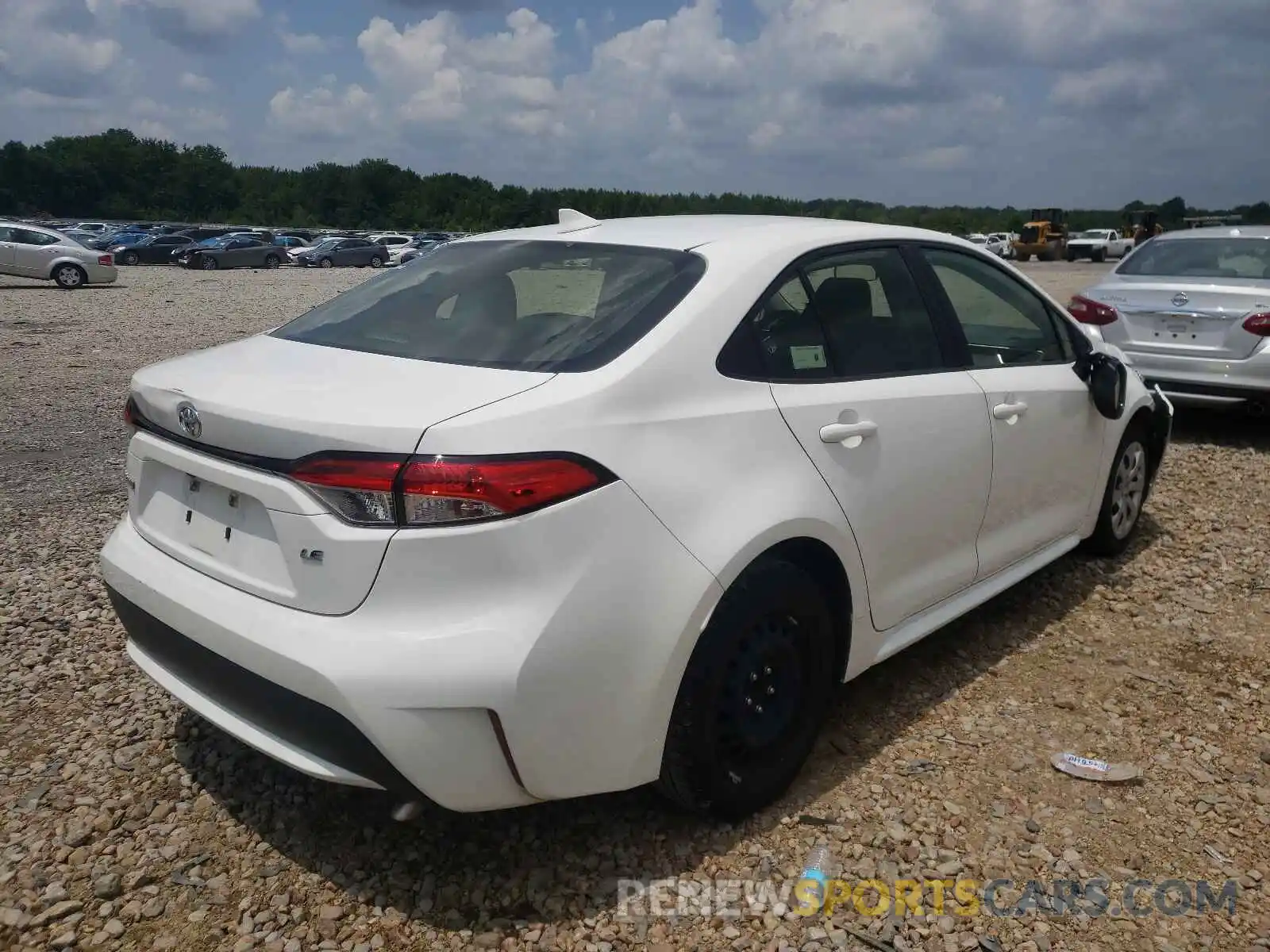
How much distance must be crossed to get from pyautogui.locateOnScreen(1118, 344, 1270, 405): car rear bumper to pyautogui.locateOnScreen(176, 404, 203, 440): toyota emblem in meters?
6.18

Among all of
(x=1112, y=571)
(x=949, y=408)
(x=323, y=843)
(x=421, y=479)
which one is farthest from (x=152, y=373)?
(x=1112, y=571)

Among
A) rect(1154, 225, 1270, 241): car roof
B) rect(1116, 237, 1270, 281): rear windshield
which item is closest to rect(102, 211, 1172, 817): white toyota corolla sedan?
rect(1116, 237, 1270, 281): rear windshield

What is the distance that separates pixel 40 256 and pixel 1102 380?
24.4 meters

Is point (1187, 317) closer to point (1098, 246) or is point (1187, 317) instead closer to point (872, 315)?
point (872, 315)

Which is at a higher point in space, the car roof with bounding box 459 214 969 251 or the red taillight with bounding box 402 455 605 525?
the car roof with bounding box 459 214 969 251

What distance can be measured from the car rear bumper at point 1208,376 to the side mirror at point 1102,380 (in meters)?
2.87

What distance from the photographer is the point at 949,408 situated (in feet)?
11.0

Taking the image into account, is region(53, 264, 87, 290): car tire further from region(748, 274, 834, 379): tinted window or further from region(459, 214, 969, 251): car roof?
region(748, 274, 834, 379): tinted window

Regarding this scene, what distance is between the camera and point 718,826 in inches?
111

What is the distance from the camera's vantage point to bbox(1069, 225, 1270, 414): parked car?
7004 millimetres

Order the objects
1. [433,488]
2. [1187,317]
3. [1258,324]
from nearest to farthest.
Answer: [433,488]
[1258,324]
[1187,317]

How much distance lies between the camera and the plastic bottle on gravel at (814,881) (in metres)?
2.55

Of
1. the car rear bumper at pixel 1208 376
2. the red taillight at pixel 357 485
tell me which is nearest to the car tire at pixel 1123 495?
the car rear bumper at pixel 1208 376

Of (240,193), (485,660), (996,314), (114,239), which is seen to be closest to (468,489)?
(485,660)
